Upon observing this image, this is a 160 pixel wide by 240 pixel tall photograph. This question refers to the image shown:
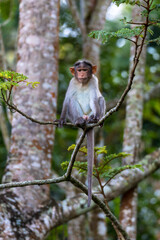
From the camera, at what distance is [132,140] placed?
206 inches

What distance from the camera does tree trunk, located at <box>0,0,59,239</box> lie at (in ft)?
13.3

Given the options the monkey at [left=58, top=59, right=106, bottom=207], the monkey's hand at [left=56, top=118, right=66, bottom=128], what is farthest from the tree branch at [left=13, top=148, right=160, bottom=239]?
the monkey's hand at [left=56, top=118, right=66, bottom=128]

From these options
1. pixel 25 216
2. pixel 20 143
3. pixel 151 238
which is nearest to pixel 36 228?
pixel 25 216

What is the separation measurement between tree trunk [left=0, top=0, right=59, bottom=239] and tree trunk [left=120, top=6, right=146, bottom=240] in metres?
1.09

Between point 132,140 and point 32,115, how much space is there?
60.0 inches

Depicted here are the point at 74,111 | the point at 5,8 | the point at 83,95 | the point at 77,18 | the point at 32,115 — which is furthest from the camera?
the point at 5,8

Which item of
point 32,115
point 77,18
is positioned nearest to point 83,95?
point 32,115

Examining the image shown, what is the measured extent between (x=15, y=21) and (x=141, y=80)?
449 centimetres

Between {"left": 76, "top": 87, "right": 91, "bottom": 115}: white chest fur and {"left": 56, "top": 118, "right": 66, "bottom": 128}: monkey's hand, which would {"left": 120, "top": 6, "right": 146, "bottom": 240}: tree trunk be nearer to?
{"left": 76, "top": 87, "right": 91, "bottom": 115}: white chest fur

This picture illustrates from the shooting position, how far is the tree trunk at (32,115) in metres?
4.05

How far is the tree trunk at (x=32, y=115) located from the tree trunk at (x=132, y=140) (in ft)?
3.59

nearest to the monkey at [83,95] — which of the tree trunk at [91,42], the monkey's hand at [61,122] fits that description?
the monkey's hand at [61,122]

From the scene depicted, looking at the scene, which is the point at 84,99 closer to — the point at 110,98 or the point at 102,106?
the point at 102,106

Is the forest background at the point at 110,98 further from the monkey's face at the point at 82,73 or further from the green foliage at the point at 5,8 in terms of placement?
the monkey's face at the point at 82,73
